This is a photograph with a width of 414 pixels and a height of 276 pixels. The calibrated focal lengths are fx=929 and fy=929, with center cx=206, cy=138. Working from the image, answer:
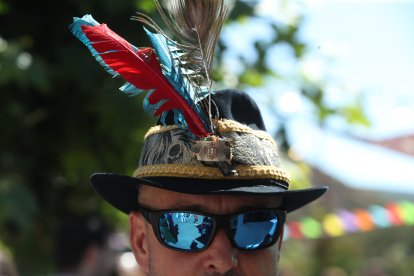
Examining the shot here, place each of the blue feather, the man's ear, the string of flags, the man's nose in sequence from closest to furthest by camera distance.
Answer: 1. the man's nose
2. the blue feather
3. the man's ear
4. the string of flags

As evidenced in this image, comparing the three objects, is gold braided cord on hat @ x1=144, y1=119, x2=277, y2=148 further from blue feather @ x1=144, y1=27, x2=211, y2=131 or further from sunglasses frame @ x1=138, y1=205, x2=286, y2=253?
sunglasses frame @ x1=138, y1=205, x2=286, y2=253

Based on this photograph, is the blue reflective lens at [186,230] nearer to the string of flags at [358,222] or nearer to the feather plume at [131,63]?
the feather plume at [131,63]

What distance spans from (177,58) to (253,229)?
505mm

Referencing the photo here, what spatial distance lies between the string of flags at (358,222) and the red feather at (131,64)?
881 cm

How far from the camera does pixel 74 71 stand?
6.00 m

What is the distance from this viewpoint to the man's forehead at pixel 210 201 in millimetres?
2416

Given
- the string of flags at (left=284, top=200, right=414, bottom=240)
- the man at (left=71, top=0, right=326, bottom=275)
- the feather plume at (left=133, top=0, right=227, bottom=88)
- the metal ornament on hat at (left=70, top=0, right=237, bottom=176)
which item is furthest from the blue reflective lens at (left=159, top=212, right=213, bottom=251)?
the string of flags at (left=284, top=200, right=414, bottom=240)

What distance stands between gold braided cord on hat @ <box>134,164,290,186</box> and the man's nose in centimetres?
15

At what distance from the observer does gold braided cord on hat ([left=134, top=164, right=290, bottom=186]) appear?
241 cm

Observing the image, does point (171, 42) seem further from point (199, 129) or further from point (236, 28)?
point (236, 28)

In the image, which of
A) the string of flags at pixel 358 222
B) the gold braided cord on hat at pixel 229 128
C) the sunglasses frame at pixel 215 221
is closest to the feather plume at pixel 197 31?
the gold braided cord on hat at pixel 229 128

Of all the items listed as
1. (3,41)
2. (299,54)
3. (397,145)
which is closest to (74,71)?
(3,41)

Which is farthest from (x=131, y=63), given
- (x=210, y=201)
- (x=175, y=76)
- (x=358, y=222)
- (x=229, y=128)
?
(x=358, y=222)

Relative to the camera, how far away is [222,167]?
2.40 metres
